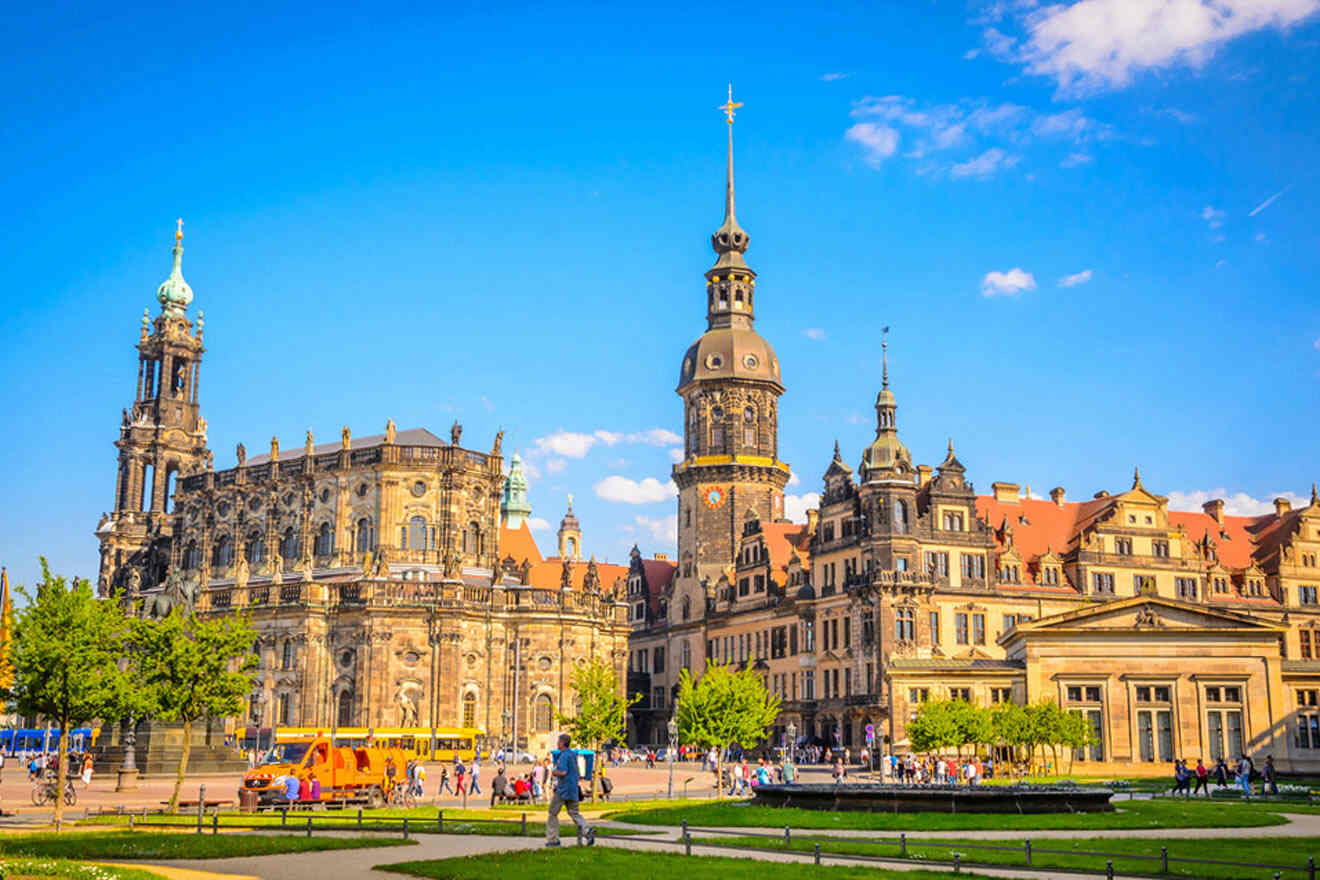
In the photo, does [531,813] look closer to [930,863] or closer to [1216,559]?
[930,863]

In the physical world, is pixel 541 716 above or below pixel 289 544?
below

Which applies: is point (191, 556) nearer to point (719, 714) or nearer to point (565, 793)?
point (719, 714)

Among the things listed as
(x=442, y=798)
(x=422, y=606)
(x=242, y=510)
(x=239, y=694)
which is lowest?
(x=442, y=798)

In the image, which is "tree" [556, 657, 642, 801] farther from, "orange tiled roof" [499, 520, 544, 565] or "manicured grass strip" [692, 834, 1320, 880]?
"orange tiled roof" [499, 520, 544, 565]

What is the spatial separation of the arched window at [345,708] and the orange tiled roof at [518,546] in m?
27.8

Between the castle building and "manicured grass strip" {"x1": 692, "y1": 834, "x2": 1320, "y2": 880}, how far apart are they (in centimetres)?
4028

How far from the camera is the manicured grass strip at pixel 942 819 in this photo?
31.6m

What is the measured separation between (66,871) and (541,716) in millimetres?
65621

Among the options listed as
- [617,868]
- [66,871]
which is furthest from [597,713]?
[66,871]

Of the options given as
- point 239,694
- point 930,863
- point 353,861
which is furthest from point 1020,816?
point 239,694

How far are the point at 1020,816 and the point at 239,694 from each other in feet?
75.4

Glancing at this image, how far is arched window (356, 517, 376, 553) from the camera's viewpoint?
90000 mm

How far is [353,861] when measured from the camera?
24.4 m

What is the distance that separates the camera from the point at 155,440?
11231 centimetres
